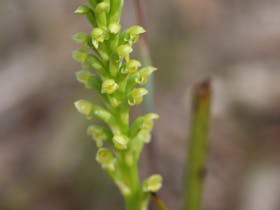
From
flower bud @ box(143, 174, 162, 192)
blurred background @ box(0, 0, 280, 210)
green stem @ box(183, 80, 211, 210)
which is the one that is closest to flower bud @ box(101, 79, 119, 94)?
flower bud @ box(143, 174, 162, 192)

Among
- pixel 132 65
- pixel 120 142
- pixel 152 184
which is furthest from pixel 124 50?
pixel 152 184

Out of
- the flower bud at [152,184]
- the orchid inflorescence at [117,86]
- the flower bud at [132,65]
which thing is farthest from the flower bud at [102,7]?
the flower bud at [152,184]

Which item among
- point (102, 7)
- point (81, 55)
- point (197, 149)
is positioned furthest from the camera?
point (197, 149)

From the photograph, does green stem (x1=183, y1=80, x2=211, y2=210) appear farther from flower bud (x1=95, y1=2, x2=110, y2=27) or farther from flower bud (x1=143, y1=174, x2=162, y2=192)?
flower bud (x1=95, y1=2, x2=110, y2=27)

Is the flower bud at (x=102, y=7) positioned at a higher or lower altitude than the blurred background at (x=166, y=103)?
higher

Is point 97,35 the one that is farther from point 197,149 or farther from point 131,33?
point 197,149

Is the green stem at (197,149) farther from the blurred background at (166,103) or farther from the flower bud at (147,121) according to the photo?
the blurred background at (166,103)
